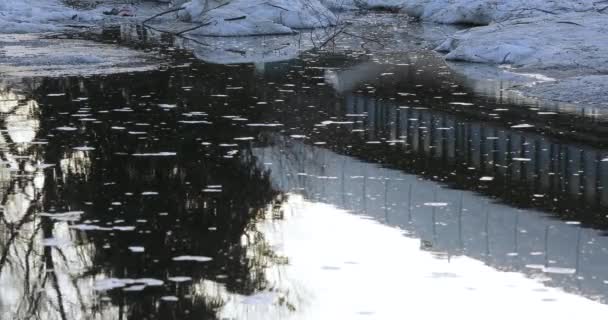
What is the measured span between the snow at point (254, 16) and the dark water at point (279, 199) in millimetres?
11693

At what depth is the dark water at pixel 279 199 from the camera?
6.22m

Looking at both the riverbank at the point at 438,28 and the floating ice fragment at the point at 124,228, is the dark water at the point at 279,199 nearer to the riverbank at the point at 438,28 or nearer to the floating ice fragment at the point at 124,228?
the floating ice fragment at the point at 124,228

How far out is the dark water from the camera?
245 inches

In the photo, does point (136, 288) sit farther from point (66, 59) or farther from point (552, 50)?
point (552, 50)

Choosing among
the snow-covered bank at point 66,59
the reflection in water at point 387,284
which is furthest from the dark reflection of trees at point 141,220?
the snow-covered bank at point 66,59

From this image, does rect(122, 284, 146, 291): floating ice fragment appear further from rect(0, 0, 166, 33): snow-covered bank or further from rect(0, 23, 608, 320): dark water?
rect(0, 0, 166, 33): snow-covered bank

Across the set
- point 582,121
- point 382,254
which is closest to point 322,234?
point 382,254

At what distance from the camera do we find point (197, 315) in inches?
224

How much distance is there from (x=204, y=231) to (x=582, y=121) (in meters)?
6.68

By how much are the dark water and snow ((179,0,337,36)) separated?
1169cm

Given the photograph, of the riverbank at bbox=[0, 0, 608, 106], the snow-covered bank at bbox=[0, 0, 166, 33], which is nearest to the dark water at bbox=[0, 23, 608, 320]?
the riverbank at bbox=[0, 0, 608, 106]

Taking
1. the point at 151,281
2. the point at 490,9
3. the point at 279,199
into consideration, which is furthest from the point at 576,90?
the point at 490,9

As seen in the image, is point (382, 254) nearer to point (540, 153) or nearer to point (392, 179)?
point (392, 179)

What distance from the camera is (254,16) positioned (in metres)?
27.5
